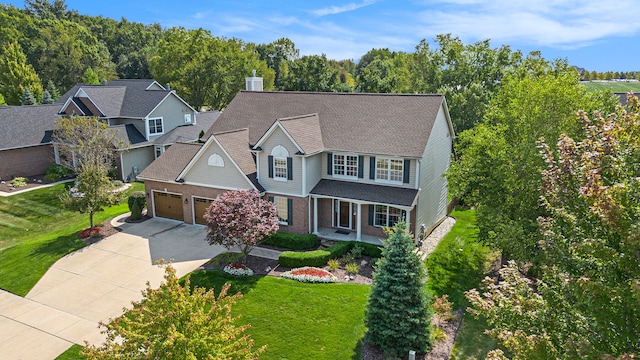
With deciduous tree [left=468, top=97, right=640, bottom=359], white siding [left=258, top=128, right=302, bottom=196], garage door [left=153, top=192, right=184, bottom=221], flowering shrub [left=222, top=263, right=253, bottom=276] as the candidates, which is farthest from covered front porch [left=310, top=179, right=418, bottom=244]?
deciduous tree [left=468, top=97, right=640, bottom=359]

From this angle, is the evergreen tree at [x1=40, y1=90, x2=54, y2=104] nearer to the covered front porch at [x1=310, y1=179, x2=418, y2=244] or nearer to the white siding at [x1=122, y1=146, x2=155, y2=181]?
the white siding at [x1=122, y1=146, x2=155, y2=181]

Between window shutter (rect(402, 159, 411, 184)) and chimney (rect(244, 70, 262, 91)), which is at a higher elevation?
chimney (rect(244, 70, 262, 91))

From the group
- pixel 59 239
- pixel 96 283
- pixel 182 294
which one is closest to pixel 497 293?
pixel 182 294

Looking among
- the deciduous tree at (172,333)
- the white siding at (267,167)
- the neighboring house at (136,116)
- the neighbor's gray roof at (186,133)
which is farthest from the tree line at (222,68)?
the deciduous tree at (172,333)

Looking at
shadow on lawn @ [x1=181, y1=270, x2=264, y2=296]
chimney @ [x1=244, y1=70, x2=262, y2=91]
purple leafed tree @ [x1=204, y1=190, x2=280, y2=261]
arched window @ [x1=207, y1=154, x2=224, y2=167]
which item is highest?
chimney @ [x1=244, y1=70, x2=262, y2=91]

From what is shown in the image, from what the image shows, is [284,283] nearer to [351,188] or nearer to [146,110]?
[351,188]

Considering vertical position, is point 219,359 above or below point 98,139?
below
